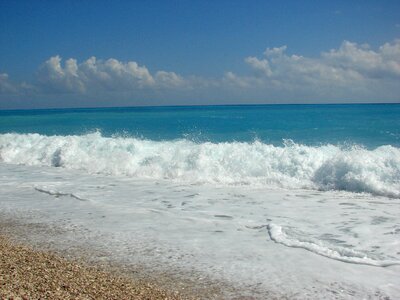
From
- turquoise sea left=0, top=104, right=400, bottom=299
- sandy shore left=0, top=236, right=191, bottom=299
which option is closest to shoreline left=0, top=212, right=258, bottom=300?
sandy shore left=0, top=236, right=191, bottom=299

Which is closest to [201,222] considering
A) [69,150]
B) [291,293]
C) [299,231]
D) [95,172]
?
[299,231]

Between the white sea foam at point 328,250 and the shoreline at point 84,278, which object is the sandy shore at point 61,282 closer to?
the shoreline at point 84,278

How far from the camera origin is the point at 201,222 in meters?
9.08

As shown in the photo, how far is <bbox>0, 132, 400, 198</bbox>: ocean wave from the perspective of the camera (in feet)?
44.3

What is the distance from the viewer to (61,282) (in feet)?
18.1

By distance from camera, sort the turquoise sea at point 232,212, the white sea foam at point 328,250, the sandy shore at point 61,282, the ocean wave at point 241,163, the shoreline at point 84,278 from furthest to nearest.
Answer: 1. the ocean wave at point 241,163
2. the white sea foam at point 328,250
3. the turquoise sea at point 232,212
4. the shoreline at point 84,278
5. the sandy shore at point 61,282

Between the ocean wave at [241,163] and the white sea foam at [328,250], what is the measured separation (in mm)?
5622

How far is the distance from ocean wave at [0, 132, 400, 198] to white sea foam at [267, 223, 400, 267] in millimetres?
5622

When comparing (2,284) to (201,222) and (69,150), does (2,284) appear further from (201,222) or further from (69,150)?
(69,150)

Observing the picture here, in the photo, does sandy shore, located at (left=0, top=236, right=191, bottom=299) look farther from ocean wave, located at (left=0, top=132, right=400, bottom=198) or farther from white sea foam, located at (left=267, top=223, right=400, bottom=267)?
ocean wave, located at (left=0, top=132, right=400, bottom=198)

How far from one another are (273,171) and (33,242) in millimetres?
9382

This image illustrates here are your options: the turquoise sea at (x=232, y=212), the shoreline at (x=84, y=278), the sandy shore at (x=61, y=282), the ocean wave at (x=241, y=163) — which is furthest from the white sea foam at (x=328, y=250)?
the ocean wave at (x=241, y=163)

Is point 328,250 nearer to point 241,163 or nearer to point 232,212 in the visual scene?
point 232,212

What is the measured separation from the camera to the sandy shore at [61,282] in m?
5.12
